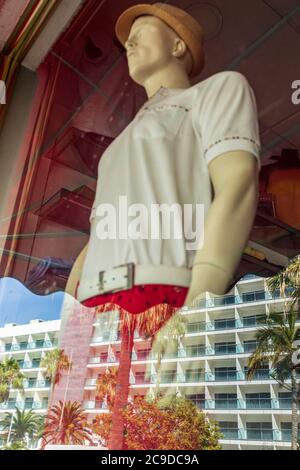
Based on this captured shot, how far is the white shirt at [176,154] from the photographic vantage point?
2.32 ft

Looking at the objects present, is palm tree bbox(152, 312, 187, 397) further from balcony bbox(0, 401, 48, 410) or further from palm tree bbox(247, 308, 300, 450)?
balcony bbox(0, 401, 48, 410)

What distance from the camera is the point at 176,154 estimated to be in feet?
2.50

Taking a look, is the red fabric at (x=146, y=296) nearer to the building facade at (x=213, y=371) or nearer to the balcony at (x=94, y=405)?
the building facade at (x=213, y=371)

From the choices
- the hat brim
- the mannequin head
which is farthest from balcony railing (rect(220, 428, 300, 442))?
the hat brim

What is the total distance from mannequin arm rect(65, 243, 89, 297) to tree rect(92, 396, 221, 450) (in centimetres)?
25

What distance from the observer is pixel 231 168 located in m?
0.69

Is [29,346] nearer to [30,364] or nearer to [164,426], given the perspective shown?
[30,364]

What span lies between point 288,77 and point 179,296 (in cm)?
71

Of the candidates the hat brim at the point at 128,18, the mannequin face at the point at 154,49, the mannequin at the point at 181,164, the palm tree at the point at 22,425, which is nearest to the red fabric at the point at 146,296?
the mannequin at the point at 181,164

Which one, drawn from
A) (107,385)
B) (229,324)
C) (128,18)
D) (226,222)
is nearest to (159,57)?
(128,18)

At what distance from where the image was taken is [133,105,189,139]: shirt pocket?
789 mm

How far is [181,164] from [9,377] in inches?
25.2
